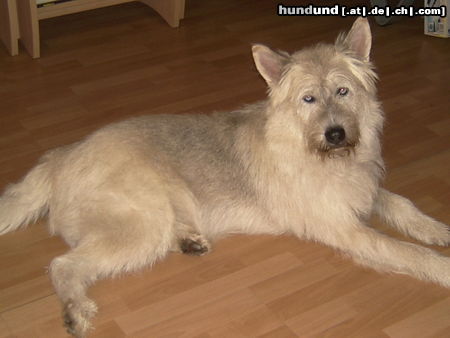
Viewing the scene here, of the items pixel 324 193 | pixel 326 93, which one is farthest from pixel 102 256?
pixel 326 93

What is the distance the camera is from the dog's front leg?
330 centimetres

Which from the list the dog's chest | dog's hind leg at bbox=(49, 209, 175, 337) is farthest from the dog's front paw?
the dog's chest

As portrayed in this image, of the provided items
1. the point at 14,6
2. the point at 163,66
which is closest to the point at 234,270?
the point at 163,66

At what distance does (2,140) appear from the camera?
4.46 m

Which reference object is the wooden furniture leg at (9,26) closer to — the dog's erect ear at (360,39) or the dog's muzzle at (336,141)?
the dog's erect ear at (360,39)

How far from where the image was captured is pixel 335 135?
320 cm

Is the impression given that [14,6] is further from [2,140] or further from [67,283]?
[67,283]

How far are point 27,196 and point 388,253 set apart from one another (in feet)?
5.82

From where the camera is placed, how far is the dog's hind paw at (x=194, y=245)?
3.54 metres

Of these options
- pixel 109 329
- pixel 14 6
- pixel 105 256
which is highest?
pixel 14 6

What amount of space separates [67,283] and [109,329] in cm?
28

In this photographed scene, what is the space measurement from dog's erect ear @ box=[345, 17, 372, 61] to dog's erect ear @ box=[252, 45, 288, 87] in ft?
1.05

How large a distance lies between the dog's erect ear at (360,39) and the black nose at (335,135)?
0.40m

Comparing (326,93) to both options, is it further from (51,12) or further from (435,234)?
(51,12)
